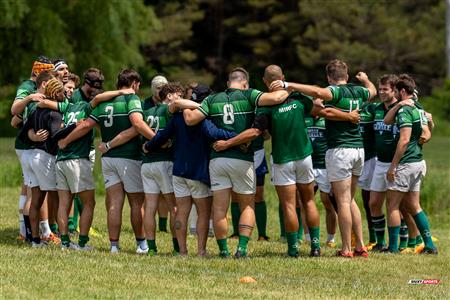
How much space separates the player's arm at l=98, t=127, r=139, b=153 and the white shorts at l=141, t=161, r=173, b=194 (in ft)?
1.24

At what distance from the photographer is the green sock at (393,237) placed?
1439 centimetres

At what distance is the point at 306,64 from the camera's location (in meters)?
58.5

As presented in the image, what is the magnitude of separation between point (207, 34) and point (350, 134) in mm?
50168

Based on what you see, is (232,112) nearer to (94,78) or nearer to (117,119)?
(117,119)

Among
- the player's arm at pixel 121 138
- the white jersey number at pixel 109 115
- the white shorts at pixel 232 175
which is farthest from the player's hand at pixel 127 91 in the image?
the white shorts at pixel 232 175

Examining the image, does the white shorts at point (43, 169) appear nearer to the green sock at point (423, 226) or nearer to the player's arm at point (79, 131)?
the player's arm at point (79, 131)

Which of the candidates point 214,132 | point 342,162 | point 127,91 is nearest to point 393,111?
point 342,162

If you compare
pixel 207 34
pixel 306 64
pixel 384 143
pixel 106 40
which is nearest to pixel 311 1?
pixel 306 64

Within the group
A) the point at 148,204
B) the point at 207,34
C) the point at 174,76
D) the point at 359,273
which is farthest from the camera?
the point at 207,34

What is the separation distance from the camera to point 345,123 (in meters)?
13.4

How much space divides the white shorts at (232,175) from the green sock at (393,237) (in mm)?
2447

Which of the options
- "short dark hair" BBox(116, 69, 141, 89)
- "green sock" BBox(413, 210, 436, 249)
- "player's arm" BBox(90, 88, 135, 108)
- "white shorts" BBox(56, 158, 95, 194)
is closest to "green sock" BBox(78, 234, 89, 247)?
"white shorts" BBox(56, 158, 95, 194)

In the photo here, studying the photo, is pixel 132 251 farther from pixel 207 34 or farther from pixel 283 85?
pixel 207 34

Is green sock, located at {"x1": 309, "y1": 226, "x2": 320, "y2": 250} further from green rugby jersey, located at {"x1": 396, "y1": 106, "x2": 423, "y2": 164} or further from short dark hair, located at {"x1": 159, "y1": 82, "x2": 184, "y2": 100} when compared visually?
short dark hair, located at {"x1": 159, "y1": 82, "x2": 184, "y2": 100}
